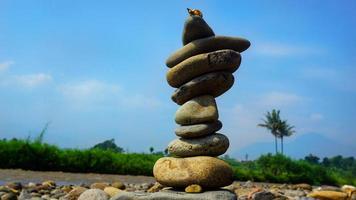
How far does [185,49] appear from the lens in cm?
935

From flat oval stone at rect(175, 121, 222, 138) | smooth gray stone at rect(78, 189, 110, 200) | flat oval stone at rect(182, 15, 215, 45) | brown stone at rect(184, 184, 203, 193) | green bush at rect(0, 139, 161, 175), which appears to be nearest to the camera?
brown stone at rect(184, 184, 203, 193)

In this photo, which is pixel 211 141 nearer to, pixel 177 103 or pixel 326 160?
pixel 177 103

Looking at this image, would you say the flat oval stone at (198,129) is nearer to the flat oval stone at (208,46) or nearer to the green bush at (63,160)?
the flat oval stone at (208,46)

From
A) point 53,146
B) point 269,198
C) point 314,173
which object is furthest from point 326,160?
point 269,198

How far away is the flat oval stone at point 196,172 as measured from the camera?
858cm

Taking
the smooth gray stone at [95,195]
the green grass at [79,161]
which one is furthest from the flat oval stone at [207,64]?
the green grass at [79,161]

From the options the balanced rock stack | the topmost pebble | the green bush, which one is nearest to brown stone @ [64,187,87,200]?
the balanced rock stack

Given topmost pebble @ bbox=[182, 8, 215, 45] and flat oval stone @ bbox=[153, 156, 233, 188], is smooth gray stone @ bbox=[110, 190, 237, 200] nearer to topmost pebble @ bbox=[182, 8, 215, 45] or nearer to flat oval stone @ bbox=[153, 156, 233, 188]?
flat oval stone @ bbox=[153, 156, 233, 188]

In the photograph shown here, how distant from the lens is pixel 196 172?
860cm

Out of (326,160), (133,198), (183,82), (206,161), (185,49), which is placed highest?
(326,160)

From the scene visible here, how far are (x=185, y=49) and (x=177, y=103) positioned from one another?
1160 millimetres

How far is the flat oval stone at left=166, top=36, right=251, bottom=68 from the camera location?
9.24m

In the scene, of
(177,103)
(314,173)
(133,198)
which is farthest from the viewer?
(314,173)

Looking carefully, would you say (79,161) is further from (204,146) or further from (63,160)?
(204,146)
